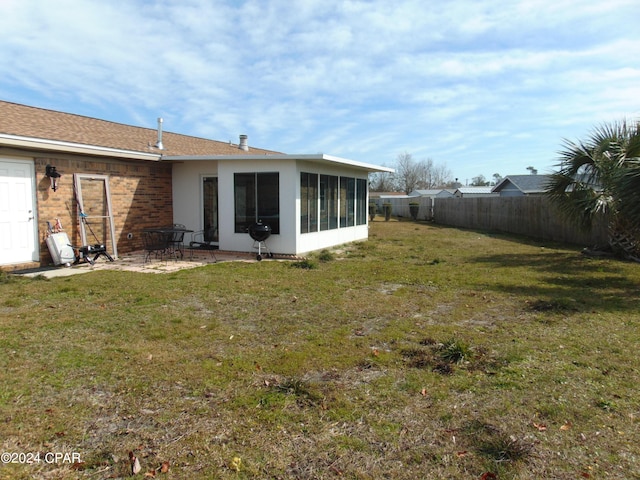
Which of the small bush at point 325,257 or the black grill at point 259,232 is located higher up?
the black grill at point 259,232

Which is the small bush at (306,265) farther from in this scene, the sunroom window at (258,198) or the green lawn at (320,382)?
the green lawn at (320,382)

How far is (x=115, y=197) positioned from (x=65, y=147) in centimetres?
202

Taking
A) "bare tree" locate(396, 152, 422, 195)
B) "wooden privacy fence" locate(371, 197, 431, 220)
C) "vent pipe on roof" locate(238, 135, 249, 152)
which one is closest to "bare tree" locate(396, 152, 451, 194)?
"bare tree" locate(396, 152, 422, 195)

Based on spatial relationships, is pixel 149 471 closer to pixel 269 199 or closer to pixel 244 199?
pixel 269 199

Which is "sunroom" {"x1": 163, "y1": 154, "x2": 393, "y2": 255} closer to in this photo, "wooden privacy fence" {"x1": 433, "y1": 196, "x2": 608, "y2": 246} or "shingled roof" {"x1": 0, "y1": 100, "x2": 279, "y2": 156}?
"shingled roof" {"x1": 0, "y1": 100, "x2": 279, "y2": 156}

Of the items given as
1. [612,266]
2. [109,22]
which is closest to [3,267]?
[109,22]

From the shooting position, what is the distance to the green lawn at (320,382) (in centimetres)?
268

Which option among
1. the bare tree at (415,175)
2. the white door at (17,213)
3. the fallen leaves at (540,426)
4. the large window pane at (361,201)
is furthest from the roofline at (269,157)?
the bare tree at (415,175)

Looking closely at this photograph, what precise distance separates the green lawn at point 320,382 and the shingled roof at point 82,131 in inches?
146

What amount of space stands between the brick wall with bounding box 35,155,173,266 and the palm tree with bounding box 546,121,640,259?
10.9m

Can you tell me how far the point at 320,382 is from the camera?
12.4ft

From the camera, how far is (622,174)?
27.8ft

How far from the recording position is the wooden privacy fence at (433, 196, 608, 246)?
14.3 metres

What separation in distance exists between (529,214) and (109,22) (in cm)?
1620
